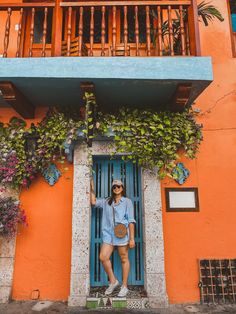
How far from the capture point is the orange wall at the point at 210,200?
471 centimetres

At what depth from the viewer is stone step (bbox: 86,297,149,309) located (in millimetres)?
4309

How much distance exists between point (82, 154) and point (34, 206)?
1.23 metres

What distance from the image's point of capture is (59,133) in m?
4.75

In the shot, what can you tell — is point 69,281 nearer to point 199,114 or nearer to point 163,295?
point 163,295

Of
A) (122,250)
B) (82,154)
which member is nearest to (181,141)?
(82,154)

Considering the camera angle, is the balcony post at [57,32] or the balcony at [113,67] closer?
the balcony at [113,67]

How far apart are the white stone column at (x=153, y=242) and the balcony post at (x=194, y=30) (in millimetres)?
2081

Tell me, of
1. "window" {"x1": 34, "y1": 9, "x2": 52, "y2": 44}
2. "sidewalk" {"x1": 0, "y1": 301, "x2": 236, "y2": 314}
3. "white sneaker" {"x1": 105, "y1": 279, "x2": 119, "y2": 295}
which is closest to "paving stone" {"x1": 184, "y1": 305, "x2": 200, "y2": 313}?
"sidewalk" {"x1": 0, "y1": 301, "x2": 236, "y2": 314}

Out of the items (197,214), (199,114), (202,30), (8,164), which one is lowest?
(197,214)

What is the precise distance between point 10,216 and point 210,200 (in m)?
3.38

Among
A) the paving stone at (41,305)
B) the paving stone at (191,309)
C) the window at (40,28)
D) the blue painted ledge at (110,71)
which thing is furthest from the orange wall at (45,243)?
the window at (40,28)

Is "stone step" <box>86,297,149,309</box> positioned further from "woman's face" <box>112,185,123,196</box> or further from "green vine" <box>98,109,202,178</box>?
"green vine" <box>98,109,202,178</box>

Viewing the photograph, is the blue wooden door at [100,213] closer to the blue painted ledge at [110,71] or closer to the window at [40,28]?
the blue painted ledge at [110,71]

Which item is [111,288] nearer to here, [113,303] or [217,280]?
[113,303]
